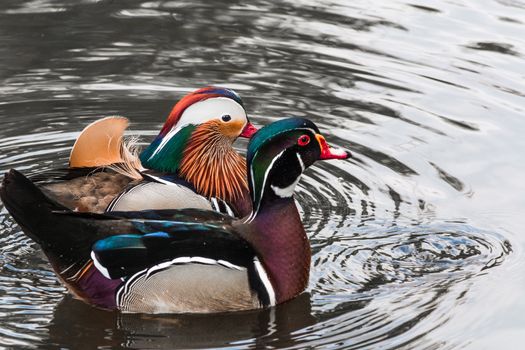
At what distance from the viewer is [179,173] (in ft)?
29.2

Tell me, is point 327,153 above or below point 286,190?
above

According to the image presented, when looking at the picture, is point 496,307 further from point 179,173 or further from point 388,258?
point 179,173

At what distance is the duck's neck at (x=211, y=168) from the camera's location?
891 cm

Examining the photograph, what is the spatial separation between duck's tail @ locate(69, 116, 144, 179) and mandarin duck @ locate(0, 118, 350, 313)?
762mm

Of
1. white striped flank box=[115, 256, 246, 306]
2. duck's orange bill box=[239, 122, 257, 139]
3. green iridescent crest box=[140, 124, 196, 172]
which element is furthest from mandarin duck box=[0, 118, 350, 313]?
green iridescent crest box=[140, 124, 196, 172]

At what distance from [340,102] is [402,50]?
1382mm

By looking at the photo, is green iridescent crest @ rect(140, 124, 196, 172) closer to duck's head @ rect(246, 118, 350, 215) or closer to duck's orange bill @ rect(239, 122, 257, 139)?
duck's orange bill @ rect(239, 122, 257, 139)

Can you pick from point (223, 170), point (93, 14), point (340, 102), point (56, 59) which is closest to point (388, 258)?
point (223, 170)

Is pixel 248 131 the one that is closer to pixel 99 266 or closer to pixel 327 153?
pixel 327 153

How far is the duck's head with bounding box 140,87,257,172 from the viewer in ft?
28.6

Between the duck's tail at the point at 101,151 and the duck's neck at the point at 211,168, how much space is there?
57cm

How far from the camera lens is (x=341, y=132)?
1012 cm

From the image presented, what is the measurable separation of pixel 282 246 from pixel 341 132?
104 inches

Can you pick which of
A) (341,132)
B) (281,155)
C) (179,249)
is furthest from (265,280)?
(341,132)
